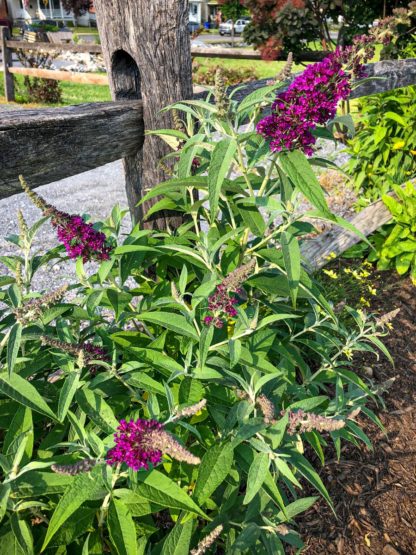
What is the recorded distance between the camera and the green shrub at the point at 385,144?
14.3 ft

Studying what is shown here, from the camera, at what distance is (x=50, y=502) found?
1.47 metres

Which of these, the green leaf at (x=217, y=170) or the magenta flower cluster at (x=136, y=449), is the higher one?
the green leaf at (x=217, y=170)

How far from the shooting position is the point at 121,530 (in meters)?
1.29

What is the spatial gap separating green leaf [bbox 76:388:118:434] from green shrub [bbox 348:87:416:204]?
12.0ft

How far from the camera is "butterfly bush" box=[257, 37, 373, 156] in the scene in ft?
4.83

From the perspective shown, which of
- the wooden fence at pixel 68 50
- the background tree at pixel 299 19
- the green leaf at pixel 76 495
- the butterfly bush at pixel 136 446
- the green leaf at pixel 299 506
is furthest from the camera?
the wooden fence at pixel 68 50

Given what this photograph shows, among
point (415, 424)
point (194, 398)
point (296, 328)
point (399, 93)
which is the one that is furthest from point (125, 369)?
point (399, 93)

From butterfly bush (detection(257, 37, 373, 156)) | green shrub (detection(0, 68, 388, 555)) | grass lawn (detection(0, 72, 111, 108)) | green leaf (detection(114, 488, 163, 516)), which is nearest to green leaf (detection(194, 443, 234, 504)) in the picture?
green shrub (detection(0, 68, 388, 555))

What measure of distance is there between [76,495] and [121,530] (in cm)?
16

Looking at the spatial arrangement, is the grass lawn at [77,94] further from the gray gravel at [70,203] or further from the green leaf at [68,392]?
the green leaf at [68,392]

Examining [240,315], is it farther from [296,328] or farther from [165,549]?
[296,328]

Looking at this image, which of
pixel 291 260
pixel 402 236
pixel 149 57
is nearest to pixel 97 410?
pixel 291 260

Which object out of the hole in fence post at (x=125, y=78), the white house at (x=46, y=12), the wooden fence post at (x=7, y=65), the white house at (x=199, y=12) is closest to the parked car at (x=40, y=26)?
the white house at (x=46, y=12)

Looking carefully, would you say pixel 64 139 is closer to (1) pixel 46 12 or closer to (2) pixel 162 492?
(2) pixel 162 492
